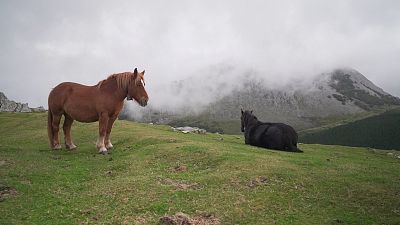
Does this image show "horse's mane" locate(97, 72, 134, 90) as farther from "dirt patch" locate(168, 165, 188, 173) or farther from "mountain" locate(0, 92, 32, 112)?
"mountain" locate(0, 92, 32, 112)

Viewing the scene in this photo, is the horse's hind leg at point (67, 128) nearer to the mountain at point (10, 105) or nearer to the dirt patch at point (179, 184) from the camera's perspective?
the dirt patch at point (179, 184)

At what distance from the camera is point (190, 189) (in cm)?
1438

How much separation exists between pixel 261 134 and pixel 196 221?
694 inches

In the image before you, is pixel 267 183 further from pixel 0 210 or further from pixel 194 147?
pixel 0 210

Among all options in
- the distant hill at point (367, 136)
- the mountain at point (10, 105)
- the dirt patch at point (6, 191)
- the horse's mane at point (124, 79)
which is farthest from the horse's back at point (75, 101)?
the distant hill at point (367, 136)

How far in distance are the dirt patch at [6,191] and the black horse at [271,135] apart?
57.9ft

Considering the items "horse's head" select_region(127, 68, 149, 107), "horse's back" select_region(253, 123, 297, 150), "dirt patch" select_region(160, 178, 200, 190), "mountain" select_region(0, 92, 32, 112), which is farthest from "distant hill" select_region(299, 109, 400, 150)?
"dirt patch" select_region(160, 178, 200, 190)

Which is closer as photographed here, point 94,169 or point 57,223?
point 57,223

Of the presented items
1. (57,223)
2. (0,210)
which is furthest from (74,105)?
(57,223)

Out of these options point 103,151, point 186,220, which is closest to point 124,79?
point 103,151

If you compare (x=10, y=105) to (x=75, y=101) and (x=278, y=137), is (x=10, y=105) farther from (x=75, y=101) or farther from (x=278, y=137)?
(x=278, y=137)

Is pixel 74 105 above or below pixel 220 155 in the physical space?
above

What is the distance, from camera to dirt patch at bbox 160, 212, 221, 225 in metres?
10.9

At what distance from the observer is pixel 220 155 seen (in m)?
19.5
